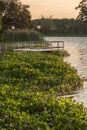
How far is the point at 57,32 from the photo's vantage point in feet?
508

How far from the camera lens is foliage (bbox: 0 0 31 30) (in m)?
73.6

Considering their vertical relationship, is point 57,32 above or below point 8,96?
below

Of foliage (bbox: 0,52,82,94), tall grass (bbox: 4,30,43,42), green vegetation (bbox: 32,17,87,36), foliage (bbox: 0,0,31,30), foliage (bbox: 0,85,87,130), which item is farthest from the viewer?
green vegetation (bbox: 32,17,87,36)

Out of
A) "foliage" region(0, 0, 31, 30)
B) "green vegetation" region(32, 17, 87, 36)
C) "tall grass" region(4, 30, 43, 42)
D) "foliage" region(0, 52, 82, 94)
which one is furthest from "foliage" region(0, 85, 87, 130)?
"green vegetation" region(32, 17, 87, 36)

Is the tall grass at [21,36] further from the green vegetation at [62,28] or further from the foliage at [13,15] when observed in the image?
the green vegetation at [62,28]

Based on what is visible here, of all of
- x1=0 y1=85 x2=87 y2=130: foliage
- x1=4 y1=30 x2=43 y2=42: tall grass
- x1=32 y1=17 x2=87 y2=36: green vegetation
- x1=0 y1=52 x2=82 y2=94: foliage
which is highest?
x1=0 y1=85 x2=87 y2=130: foliage

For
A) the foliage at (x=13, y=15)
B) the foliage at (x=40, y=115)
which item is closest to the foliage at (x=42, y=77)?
the foliage at (x=40, y=115)

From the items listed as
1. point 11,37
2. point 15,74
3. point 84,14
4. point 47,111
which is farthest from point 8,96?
point 84,14

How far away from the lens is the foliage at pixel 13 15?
73.6 metres

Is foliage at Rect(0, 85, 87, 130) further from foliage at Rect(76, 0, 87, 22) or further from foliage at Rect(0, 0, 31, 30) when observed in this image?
foliage at Rect(76, 0, 87, 22)

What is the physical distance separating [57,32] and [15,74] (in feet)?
432

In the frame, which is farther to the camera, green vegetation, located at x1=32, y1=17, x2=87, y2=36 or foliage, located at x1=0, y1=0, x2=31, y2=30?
green vegetation, located at x1=32, y1=17, x2=87, y2=36

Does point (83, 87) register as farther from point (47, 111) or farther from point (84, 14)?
point (84, 14)

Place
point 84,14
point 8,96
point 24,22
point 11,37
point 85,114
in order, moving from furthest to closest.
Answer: point 84,14 → point 24,22 → point 11,37 → point 8,96 → point 85,114
